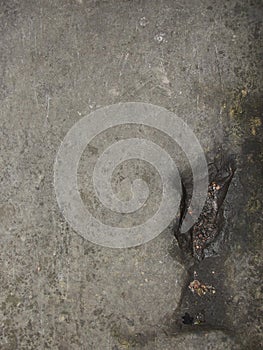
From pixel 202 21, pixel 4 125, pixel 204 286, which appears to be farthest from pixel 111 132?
pixel 204 286

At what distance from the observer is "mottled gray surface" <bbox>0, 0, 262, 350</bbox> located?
8.16 ft

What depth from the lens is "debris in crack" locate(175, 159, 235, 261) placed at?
2504 millimetres

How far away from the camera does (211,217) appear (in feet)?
8.23

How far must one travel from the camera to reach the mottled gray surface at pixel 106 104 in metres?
2.49

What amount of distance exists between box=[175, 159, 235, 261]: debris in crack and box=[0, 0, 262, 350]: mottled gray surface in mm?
63

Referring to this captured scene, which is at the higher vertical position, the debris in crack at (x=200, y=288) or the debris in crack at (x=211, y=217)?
the debris in crack at (x=211, y=217)

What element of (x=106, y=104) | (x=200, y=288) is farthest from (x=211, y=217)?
(x=106, y=104)

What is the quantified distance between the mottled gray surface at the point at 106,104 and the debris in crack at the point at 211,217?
0.06m

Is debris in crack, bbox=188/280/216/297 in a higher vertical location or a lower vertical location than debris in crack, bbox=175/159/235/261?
lower

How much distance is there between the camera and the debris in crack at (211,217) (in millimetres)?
2504

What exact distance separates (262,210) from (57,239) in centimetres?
113

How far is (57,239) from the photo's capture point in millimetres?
2531

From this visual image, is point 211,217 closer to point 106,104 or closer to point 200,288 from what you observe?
point 200,288

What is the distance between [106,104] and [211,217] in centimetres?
85
